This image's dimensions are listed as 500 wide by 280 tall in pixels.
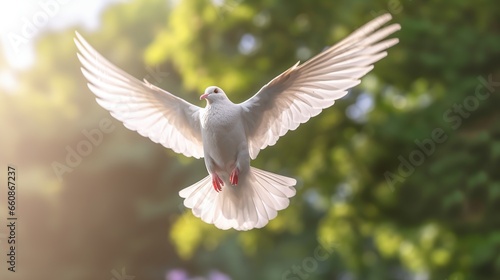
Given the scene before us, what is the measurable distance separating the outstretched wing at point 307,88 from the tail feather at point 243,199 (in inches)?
3.0

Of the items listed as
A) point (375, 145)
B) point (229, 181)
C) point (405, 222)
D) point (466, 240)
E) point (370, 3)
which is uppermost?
point (370, 3)

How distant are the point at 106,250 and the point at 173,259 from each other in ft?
2.56

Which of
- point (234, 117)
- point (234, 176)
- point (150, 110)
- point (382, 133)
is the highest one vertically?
point (382, 133)

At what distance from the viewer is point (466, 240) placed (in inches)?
167

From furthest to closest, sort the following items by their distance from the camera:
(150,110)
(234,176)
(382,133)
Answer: (382,133) < (150,110) < (234,176)

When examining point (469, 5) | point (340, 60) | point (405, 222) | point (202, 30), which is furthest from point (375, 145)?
point (340, 60)

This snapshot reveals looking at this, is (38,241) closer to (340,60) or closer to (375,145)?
(375,145)

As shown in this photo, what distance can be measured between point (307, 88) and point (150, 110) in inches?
17.4

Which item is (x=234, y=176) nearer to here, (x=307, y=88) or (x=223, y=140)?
(x=223, y=140)

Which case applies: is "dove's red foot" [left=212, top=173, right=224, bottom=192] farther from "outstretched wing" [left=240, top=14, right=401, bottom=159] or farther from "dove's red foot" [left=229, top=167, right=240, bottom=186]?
"outstretched wing" [left=240, top=14, right=401, bottom=159]

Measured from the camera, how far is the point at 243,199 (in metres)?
1.41

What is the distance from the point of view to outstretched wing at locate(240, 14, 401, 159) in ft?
3.62

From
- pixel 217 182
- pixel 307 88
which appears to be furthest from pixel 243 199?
pixel 307 88

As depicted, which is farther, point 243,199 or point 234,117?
point 243,199
